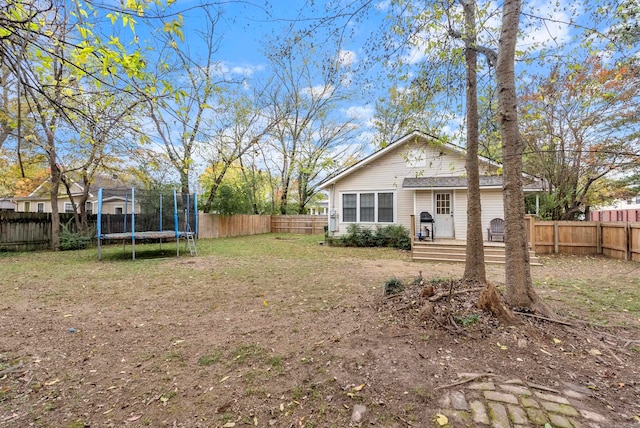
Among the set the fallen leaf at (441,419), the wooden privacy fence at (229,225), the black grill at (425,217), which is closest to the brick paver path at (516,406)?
the fallen leaf at (441,419)

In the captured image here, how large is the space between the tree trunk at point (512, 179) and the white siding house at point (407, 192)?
7862 mm

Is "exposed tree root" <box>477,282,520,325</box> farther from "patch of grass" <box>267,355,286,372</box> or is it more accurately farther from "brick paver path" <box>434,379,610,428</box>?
"patch of grass" <box>267,355,286,372</box>

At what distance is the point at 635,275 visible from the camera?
708 centimetres

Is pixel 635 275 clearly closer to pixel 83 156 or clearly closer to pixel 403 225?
pixel 403 225

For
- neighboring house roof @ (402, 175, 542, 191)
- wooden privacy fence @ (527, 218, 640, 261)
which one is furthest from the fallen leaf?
neighboring house roof @ (402, 175, 542, 191)

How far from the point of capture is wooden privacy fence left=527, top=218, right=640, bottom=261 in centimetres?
928

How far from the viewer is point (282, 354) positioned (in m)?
3.10

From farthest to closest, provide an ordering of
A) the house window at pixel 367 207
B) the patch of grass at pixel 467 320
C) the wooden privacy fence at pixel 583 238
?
the house window at pixel 367 207 < the wooden privacy fence at pixel 583 238 < the patch of grass at pixel 467 320

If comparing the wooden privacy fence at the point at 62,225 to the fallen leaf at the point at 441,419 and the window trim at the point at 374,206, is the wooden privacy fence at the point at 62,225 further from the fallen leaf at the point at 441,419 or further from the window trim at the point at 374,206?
the fallen leaf at the point at 441,419

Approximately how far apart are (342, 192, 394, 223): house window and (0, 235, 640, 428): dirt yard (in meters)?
Answer: 8.23

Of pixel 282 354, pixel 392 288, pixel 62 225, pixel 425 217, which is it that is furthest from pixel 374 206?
pixel 62 225

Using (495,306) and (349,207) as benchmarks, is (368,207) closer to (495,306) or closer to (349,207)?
(349,207)

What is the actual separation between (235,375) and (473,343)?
239 cm

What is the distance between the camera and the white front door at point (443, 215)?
1259cm
